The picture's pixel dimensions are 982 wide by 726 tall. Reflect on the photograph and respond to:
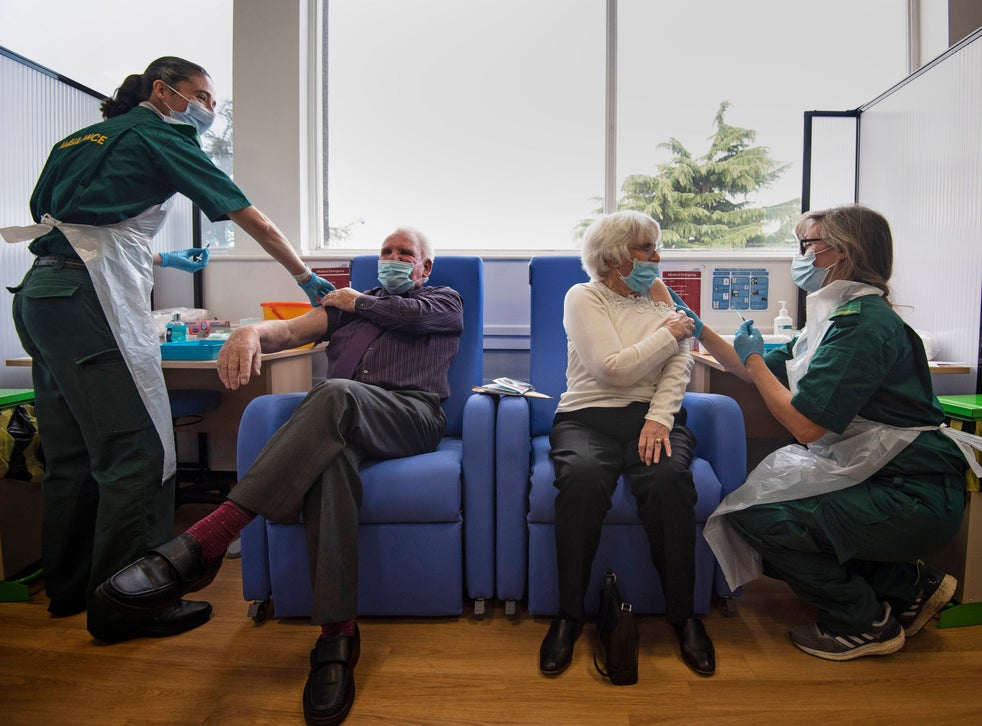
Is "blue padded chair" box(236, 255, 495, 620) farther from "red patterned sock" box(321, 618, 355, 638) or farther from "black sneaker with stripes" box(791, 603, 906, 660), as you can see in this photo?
"black sneaker with stripes" box(791, 603, 906, 660)

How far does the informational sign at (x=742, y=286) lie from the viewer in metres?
2.43

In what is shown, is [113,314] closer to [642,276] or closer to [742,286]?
[642,276]

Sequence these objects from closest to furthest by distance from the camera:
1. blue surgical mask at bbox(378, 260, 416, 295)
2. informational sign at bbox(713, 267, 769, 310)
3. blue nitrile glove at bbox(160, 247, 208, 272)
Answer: blue surgical mask at bbox(378, 260, 416, 295)
blue nitrile glove at bbox(160, 247, 208, 272)
informational sign at bbox(713, 267, 769, 310)

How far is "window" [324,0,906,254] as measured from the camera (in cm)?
266

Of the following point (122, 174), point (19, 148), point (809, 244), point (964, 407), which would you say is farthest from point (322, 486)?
point (19, 148)

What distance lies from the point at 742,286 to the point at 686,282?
0.26 meters

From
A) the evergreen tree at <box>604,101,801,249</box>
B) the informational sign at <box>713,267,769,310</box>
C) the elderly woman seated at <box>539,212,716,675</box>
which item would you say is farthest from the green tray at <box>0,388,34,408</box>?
the informational sign at <box>713,267,769,310</box>

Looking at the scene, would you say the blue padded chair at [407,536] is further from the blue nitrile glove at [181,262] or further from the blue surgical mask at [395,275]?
the blue nitrile glove at [181,262]

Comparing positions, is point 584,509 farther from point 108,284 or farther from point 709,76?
point 709,76

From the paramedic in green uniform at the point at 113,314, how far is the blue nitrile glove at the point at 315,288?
10.4 inches

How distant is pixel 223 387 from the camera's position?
2.21 metres

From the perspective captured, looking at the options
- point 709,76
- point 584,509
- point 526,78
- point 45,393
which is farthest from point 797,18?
point 45,393

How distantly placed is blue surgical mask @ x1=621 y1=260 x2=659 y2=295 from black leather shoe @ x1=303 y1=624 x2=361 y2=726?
1188mm

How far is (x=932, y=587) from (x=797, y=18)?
269 centimetres
